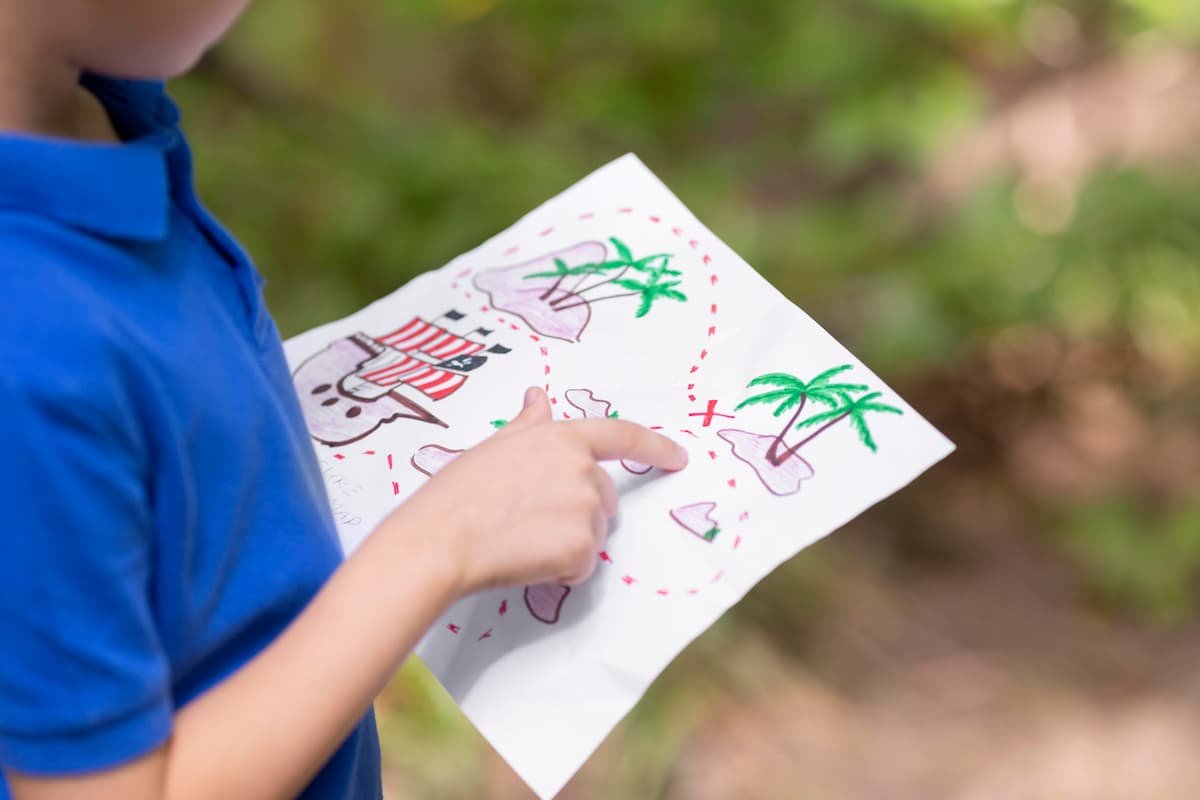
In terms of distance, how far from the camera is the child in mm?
329

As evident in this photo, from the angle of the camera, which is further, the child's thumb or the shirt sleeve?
the child's thumb

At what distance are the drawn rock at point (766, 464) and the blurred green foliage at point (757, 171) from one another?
856mm

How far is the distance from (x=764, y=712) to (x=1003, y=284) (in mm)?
641

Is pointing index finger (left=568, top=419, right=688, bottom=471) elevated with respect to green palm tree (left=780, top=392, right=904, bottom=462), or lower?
lower

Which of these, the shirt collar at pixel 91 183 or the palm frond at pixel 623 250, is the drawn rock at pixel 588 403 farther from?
the shirt collar at pixel 91 183

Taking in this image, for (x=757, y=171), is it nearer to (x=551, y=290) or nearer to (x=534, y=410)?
(x=551, y=290)

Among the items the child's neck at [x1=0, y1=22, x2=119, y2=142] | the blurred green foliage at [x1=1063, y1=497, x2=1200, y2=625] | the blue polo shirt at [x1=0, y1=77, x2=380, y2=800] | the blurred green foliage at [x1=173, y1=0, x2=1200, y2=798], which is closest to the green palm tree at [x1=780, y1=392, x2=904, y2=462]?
the blue polo shirt at [x1=0, y1=77, x2=380, y2=800]

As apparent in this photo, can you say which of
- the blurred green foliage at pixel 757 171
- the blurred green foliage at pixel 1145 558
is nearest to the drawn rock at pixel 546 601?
the blurred green foliage at pixel 757 171

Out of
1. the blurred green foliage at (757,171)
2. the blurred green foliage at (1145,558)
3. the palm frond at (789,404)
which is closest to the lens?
the palm frond at (789,404)

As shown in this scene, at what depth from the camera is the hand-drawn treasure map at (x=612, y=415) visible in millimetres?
470

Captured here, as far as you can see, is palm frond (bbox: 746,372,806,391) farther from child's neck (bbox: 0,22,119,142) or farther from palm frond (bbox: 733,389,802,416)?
child's neck (bbox: 0,22,119,142)

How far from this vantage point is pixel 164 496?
36 cm

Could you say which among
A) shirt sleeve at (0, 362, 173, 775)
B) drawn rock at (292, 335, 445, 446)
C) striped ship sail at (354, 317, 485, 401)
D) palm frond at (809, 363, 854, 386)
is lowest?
shirt sleeve at (0, 362, 173, 775)

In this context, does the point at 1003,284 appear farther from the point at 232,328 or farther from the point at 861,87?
the point at 232,328
